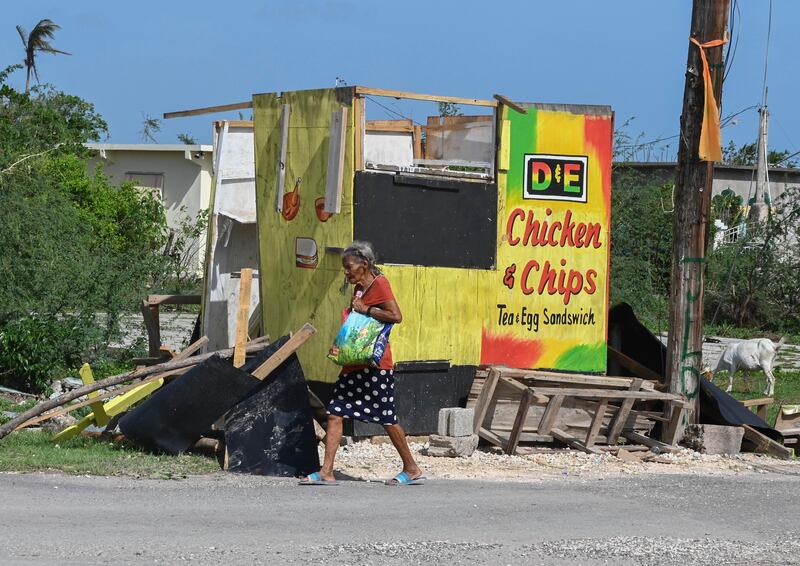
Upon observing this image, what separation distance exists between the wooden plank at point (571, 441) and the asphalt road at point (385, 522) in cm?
143

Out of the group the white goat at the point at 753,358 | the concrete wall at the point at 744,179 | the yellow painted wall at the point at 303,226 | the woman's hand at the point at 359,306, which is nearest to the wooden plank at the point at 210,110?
the yellow painted wall at the point at 303,226

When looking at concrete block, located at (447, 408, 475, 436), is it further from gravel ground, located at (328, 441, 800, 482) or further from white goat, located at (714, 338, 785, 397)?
white goat, located at (714, 338, 785, 397)

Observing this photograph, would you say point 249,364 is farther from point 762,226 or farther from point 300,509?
point 762,226

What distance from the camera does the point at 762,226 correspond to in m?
28.2

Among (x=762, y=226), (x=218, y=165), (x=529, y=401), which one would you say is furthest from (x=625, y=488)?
(x=762, y=226)

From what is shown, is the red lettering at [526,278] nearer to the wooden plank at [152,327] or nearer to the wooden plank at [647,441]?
the wooden plank at [647,441]

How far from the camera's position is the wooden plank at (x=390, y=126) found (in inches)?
498

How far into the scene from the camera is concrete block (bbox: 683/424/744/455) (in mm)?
11141

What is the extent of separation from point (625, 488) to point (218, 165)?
575cm

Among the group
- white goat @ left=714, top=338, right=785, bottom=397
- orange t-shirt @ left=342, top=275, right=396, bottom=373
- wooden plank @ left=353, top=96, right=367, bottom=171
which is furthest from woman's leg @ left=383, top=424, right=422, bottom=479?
white goat @ left=714, top=338, right=785, bottom=397

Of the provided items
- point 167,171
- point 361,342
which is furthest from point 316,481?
point 167,171

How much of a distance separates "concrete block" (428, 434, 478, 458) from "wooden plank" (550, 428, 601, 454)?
3.21 ft

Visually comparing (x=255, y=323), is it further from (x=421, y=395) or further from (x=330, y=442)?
(x=330, y=442)

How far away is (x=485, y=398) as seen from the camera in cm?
1071
